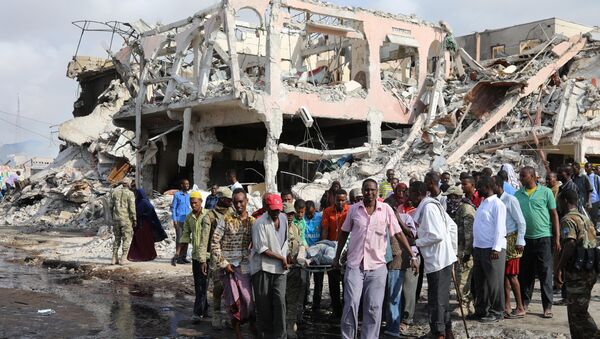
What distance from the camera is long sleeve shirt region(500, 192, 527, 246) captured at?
6980mm

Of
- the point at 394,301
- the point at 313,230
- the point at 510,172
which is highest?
the point at 510,172

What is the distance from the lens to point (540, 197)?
7.21 m

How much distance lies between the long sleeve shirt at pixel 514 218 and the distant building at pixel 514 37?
22.3m

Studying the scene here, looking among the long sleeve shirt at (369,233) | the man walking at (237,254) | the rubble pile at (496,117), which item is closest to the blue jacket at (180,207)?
the rubble pile at (496,117)

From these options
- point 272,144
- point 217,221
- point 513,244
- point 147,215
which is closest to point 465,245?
point 513,244

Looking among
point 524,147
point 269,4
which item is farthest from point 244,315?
point 524,147

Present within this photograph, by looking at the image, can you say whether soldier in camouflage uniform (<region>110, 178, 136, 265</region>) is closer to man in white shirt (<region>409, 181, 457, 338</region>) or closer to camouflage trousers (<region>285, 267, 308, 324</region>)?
camouflage trousers (<region>285, 267, 308, 324</region>)

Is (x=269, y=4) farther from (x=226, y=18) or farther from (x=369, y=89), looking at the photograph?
(x=369, y=89)

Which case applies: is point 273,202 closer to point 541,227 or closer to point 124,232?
point 541,227

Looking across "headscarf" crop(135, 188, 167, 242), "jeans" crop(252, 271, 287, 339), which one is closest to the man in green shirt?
"jeans" crop(252, 271, 287, 339)

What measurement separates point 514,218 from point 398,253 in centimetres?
138

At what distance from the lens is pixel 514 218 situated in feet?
23.1

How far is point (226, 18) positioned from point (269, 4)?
1175 mm

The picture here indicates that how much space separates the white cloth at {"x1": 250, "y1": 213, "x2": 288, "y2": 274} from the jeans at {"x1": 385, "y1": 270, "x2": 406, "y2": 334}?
54.0 inches
